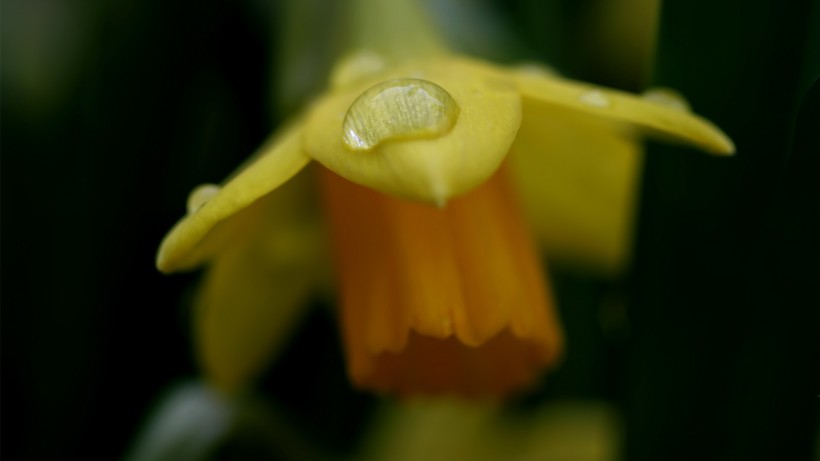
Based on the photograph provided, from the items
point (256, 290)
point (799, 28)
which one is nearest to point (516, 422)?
point (256, 290)

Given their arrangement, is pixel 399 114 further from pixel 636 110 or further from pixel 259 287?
pixel 259 287

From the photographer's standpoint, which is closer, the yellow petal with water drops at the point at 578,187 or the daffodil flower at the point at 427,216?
the daffodil flower at the point at 427,216

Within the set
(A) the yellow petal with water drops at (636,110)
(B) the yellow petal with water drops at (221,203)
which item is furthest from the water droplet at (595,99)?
(B) the yellow petal with water drops at (221,203)

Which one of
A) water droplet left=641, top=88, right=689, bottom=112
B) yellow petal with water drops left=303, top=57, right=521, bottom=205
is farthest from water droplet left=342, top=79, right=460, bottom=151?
water droplet left=641, top=88, right=689, bottom=112

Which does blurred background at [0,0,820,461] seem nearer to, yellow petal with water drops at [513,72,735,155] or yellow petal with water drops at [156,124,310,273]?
yellow petal with water drops at [513,72,735,155]

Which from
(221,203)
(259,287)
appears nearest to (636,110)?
(221,203)

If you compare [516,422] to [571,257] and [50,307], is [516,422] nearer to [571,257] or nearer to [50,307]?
[571,257]

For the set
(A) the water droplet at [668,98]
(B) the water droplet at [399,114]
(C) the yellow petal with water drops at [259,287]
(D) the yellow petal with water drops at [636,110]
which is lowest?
(C) the yellow petal with water drops at [259,287]

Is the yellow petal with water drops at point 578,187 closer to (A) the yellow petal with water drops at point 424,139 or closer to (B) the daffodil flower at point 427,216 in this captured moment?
(B) the daffodil flower at point 427,216
